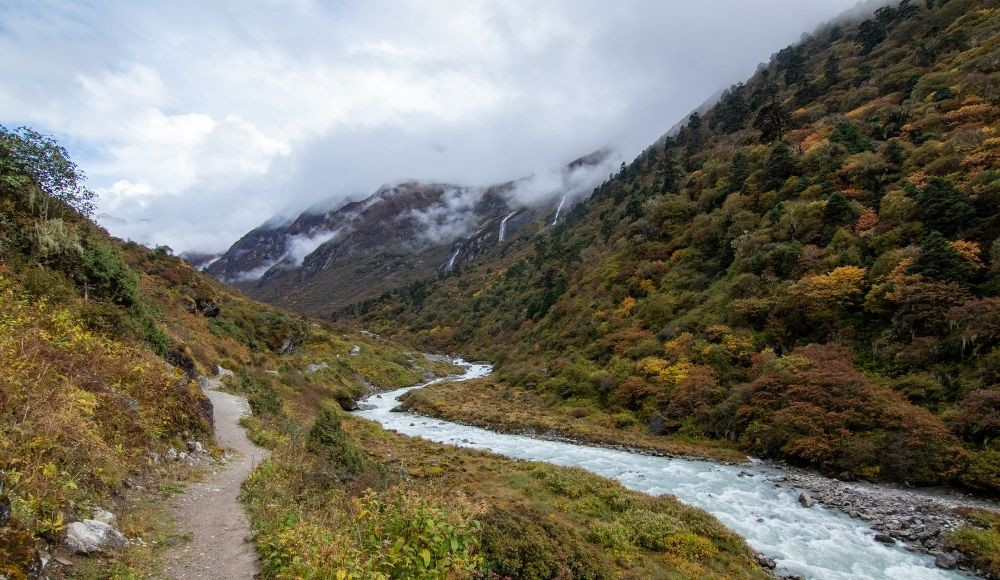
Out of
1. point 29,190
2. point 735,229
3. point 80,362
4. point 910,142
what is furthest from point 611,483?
point 910,142

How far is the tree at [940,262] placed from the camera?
26359mm

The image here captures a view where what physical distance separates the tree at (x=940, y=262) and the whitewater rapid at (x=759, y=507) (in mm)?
15421

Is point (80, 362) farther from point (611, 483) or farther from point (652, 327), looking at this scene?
point (652, 327)

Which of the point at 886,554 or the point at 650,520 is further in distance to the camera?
the point at 650,520

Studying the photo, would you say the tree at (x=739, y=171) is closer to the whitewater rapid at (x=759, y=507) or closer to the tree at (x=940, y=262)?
the tree at (x=940, y=262)

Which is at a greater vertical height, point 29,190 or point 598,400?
point 29,190

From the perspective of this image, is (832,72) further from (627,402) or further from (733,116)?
(627,402)

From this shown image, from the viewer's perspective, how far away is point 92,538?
691 centimetres

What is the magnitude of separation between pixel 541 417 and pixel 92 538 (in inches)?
1356

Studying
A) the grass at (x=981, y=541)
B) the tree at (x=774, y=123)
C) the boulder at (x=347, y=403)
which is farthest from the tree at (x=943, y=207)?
the boulder at (x=347, y=403)

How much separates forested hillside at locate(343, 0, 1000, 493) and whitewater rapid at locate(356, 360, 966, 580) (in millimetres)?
4577

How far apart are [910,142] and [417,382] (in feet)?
207

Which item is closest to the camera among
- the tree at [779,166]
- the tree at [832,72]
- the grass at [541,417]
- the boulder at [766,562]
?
the boulder at [766,562]

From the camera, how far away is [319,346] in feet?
219
